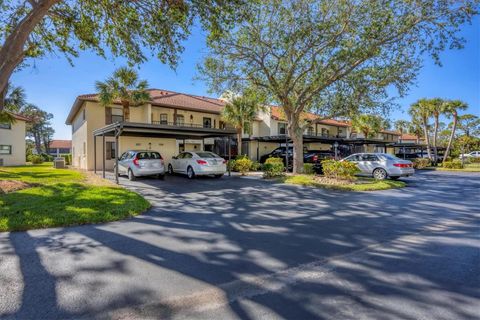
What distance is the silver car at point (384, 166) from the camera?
47.3 ft

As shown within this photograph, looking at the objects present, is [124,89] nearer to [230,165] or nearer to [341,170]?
[230,165]

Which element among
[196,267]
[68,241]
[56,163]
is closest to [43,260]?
[68,241]

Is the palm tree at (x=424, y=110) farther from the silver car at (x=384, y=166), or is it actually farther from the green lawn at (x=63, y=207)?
the green lawn at (x=63, y=207)

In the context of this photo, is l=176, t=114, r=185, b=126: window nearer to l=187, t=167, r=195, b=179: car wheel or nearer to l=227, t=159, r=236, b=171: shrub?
l=227, t=159, r=236, b=171: shrub

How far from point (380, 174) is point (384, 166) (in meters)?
0.50

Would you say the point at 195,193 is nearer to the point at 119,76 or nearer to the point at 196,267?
the point at 196,267

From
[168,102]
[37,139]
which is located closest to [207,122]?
[168,102]

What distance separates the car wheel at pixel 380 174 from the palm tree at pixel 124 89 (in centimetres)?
1595

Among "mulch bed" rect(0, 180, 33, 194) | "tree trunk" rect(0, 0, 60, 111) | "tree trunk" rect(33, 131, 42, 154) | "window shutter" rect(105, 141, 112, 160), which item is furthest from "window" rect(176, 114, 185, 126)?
"tree trunk" rect(33, 131, 42, 154)

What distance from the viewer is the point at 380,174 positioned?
49.0 feet

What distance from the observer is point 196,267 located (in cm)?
373

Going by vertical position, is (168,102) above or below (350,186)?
above

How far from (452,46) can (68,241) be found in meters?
15.0

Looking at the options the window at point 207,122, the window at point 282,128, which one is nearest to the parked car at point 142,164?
the window at point 207,122
